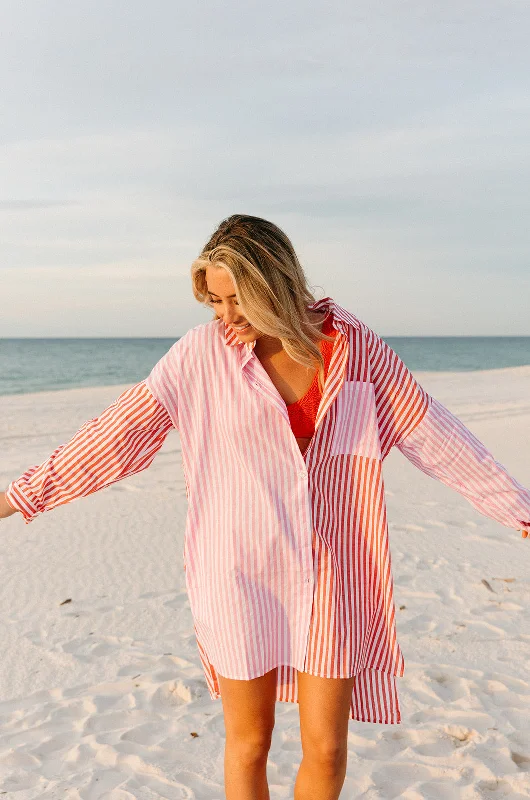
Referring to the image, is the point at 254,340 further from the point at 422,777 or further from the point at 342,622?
the point at 422,777

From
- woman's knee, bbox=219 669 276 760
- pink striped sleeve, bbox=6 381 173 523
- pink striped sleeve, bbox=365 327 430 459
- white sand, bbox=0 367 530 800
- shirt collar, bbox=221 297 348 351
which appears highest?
shirt collar, bbox=221 297 348 351

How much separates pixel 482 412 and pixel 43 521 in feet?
33.1

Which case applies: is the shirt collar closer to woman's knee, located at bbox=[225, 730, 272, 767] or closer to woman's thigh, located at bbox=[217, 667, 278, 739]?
woman's thigh, located at bbox=[217, 667, 278, 739]

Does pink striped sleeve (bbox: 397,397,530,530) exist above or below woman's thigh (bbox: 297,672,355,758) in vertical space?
above

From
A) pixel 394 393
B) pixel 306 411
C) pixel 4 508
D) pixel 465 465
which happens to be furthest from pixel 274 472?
pixel 4 508

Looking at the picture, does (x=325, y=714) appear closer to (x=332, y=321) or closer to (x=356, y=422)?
(x=356, y=422)

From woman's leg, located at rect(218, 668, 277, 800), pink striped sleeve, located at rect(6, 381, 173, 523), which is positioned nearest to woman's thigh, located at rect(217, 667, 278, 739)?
woman's leg, located at rect(218, 668, 277, 800)

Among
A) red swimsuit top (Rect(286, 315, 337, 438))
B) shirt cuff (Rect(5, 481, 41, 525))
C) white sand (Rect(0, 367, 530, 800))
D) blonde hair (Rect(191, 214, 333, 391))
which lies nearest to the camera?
blonde hair (Rect(191, 214, 333, 391))

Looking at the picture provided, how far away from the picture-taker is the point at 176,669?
374cm

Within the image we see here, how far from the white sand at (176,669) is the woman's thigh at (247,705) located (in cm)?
79

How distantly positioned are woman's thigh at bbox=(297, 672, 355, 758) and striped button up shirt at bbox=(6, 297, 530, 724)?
1.7 inches

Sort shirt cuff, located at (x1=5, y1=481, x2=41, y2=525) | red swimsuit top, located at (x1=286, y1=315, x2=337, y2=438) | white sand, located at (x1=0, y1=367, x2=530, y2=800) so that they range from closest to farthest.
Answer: red swimsuit top, located at (x1=286, y1=315, x2=337, y2=438) < shirt cuff, located at (x1=5, y1=481, x2=41, y2=525) < white sand, located at (x1=0, y1=367, x2=530, y2=800)

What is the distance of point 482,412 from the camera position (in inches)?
570

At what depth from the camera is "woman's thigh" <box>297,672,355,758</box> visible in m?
2.09
